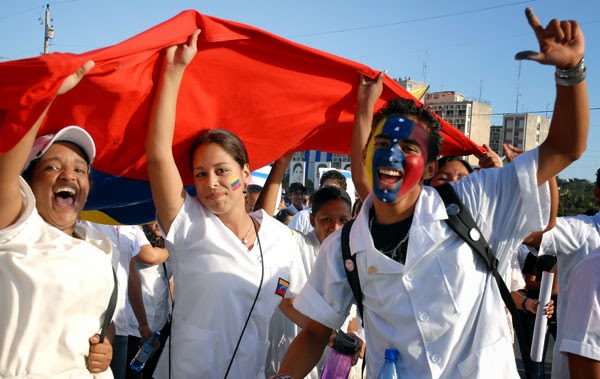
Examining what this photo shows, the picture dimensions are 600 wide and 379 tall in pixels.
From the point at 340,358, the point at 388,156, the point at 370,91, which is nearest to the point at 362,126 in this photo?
the point at 370,91

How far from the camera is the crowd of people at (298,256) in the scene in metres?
2.43

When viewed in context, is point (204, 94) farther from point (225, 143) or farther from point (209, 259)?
point (209, 259)

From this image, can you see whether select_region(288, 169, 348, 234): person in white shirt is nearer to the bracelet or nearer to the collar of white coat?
the collar of white coat

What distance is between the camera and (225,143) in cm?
323

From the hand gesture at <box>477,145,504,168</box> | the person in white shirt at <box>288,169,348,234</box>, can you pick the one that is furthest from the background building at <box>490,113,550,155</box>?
the hand gesture at <box>477,145,504,168</box>

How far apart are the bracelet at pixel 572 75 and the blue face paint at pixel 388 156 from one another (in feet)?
2.32

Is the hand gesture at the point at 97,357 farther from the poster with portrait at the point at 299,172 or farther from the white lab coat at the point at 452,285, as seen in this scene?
the poster with portrait at the point at 299,172

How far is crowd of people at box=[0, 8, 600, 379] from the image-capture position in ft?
7.96

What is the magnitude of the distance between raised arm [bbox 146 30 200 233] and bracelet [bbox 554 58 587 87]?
1603mm

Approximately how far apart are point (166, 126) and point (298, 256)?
1078 millimetres

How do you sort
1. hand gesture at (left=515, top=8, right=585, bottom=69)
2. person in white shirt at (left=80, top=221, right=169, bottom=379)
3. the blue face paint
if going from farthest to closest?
1. person in white shirt at (left=80, top=221, right=169, bottom=379)
2. the blue face paint
3. hand gesture at (left=515, top=8, right=585, bottom=69)

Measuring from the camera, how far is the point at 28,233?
2.47 m

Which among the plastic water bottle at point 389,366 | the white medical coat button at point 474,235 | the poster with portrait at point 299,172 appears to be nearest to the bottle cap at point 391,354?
the plastic water bottle at point 389,366

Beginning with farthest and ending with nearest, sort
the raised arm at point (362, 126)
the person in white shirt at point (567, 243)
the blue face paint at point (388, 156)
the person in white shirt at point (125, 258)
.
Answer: the person in white shirt at point (125, 258), the person in white shirt at point (567, 243), the raised arm at point (362, 126), the blue face paint at point (388, 156)
